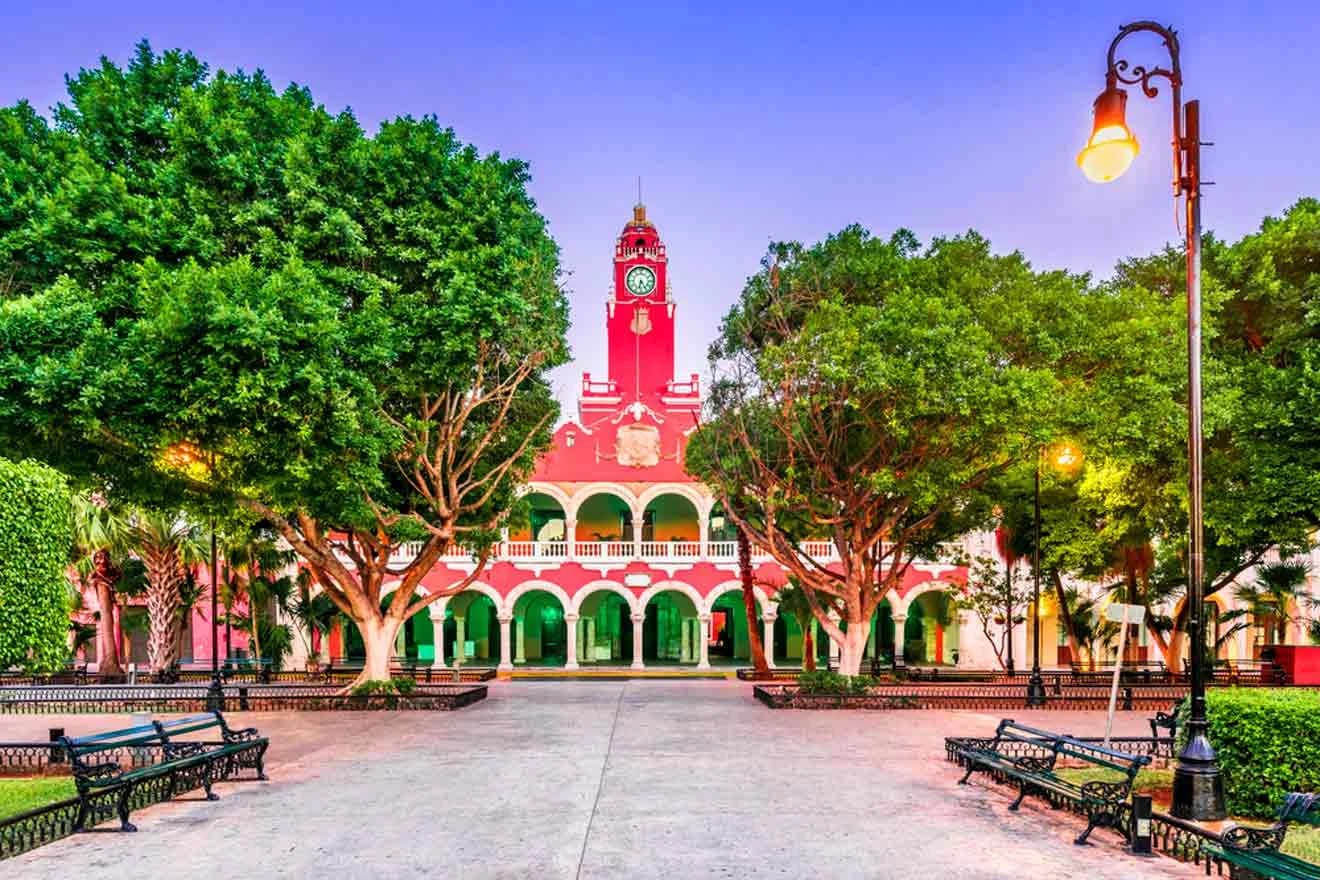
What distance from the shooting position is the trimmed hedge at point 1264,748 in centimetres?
928

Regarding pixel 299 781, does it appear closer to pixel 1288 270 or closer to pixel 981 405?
pixel 981 405

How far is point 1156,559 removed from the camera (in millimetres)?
28906

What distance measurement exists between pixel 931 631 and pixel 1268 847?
29557 millimetres

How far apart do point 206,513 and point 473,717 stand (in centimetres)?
642

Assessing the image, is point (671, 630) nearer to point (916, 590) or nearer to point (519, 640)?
point (519, 640)

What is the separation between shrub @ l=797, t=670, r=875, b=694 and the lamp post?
35.8 feet

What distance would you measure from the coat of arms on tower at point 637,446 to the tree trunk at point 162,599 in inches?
578

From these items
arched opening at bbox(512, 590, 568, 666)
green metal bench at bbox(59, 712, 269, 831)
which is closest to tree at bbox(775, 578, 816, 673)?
arched opening at bbox(512, 590, 568, 666)

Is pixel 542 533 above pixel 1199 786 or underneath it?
above

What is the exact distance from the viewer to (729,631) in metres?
37.2

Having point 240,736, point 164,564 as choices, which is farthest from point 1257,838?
point 164,564

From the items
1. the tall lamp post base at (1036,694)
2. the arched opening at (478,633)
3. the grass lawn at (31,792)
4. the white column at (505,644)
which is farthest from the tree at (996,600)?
the grass lawn at (31,792)

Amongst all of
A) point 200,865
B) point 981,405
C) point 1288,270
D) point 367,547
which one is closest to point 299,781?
point 200,865

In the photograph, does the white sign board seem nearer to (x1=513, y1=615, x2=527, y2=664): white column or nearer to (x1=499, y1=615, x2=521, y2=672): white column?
(x1=499, y1=615, x2=521, y2=672): white column
